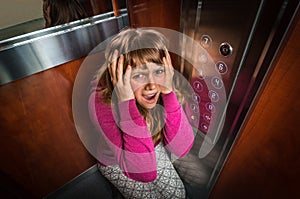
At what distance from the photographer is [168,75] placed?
52cm

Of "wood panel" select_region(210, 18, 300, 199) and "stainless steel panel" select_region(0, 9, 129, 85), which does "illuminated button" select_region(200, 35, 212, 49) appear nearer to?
"wood panel" select_region(210, 18, 300, 199)

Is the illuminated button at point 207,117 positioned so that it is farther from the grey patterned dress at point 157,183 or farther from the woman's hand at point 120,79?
the grey patterned dress at point 157,183

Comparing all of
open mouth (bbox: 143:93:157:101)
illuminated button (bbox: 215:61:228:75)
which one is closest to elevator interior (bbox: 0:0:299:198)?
illuminated button (bbox: 215:61:228:75)

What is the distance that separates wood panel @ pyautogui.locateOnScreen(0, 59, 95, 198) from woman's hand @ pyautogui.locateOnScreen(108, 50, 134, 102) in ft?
0.88

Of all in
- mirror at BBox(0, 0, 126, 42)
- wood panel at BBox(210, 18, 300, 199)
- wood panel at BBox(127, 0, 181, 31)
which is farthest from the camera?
mirror at BBox(0, 0, 126, 42)

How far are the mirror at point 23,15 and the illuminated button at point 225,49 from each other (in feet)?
1.41

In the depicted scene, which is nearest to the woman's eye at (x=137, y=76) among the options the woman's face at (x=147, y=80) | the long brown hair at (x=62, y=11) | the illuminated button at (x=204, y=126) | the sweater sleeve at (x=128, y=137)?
the woman's face at (x=147, y=80)

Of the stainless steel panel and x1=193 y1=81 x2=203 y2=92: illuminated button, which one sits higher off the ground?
the stainless steel panel

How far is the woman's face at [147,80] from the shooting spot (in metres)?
0.48

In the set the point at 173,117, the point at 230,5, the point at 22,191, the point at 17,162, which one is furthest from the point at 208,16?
the point at 22,191

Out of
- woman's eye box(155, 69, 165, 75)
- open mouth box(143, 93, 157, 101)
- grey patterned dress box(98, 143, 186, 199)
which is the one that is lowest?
grey patterned dress box(98, 143, 186, 199)

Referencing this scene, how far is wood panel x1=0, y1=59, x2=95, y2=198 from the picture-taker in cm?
63

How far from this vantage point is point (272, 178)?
434 millimetres

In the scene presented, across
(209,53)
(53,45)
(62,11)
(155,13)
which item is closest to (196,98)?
(209,53)
